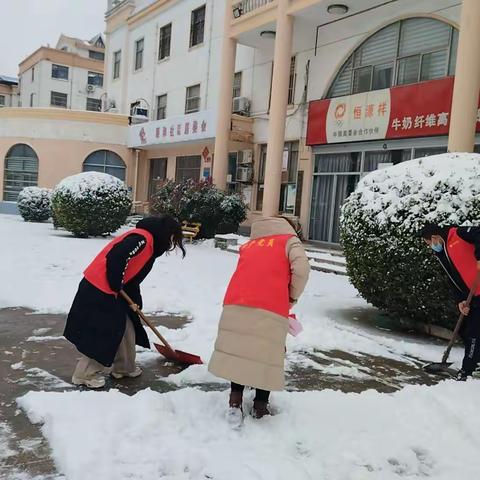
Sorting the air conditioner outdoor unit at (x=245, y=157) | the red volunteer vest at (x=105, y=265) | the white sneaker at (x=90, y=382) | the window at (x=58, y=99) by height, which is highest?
the window at (x=58, y=99)

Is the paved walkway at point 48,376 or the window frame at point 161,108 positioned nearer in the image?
the paved walkway at point 48,376

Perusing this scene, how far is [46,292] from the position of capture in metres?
7.16

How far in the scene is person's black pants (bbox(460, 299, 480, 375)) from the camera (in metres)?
4.48

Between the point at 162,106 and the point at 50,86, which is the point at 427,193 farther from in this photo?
the point at 50,86

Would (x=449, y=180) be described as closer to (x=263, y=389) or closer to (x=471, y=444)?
(x=471, y=444)

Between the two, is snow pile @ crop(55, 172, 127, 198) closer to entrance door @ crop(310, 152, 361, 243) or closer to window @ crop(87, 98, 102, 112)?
entrance door @ crop(310, 152, 361, 243)

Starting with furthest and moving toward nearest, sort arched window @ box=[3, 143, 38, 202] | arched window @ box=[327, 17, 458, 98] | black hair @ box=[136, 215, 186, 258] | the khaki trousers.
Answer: arched window @ box=[3, 143, 38, 202]
arched window @ box=[327, 17, 458, 98]
the khaki trousers
black hair @ box=[136, 215, 186, 258]

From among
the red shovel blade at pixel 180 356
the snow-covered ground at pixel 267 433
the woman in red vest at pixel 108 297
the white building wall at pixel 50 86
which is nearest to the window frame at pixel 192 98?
the snow-covered ground at pixel 267 433

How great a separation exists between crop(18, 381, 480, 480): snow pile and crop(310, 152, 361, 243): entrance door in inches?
426

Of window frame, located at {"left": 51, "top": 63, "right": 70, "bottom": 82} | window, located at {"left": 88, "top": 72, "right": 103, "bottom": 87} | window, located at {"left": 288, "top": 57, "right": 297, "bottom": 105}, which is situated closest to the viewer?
window, located at {"left": 288, "top": 57, "right": 297, "bottom": 105}

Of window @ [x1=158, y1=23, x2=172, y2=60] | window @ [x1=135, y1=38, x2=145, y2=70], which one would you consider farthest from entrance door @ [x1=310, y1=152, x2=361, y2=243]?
window @ [x1=135, y1=38, x2=145, y2=70]

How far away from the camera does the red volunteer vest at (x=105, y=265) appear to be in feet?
12.7

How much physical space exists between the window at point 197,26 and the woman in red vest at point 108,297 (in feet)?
60.1

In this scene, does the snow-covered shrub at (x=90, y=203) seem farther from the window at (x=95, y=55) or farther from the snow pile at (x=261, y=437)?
the window at (x=95, y=55)
